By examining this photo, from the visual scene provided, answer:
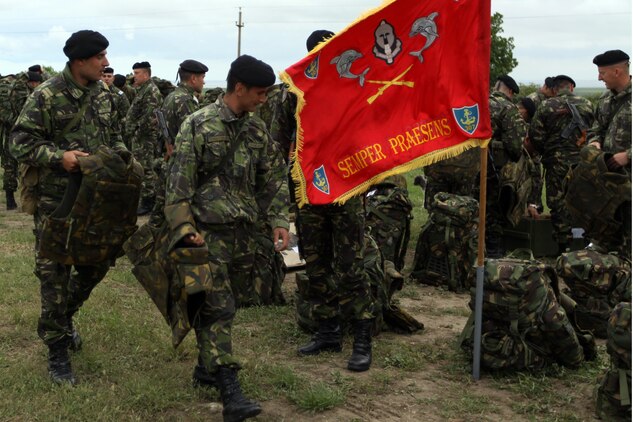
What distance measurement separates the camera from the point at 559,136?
937 centimetres

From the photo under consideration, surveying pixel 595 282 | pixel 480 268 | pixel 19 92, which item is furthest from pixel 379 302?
pixel 19 92

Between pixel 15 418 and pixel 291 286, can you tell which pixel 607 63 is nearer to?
pixel 291 286

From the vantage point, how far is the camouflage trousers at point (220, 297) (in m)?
4.27

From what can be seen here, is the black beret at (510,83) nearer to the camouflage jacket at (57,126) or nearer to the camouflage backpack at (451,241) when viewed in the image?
the camouflage backpack at (451,241)

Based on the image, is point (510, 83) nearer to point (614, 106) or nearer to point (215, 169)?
point (614, 106)

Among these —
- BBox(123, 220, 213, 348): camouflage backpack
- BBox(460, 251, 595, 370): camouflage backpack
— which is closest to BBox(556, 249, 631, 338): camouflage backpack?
BBox(460, 251, 595, 370): camouflage backpack

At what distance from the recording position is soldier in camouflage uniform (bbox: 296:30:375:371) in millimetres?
5359

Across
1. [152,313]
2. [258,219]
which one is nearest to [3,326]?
[152,313]

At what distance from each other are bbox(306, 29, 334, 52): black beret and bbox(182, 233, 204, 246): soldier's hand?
78.6 inches

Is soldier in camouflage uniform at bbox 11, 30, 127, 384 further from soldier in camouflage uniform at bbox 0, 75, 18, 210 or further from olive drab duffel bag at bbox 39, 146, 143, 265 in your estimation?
soldier in camouflage uniform at bbox 0, 75, 18, 210

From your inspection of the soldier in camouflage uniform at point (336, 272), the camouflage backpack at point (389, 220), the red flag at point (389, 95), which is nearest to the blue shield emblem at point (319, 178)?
the red flag at point (389, 95)

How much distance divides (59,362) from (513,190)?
5.42m

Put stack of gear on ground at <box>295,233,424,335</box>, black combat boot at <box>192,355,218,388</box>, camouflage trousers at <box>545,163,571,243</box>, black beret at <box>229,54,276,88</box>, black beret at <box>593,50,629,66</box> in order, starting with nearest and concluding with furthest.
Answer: black beret at <box>229,54,276,88</box>, black combat boot at <box>192,355,218,388</box>, stack of gear on ground at <box>295,233,424,335</box>, black beret at <box>593,50,629,66</box>, camouflage trousers at <box>545,163,571,243</box>

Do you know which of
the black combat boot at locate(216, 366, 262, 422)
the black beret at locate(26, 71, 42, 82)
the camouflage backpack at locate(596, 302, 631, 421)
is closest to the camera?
the camouflage backpack at locate(596, 302, 631, 421)
